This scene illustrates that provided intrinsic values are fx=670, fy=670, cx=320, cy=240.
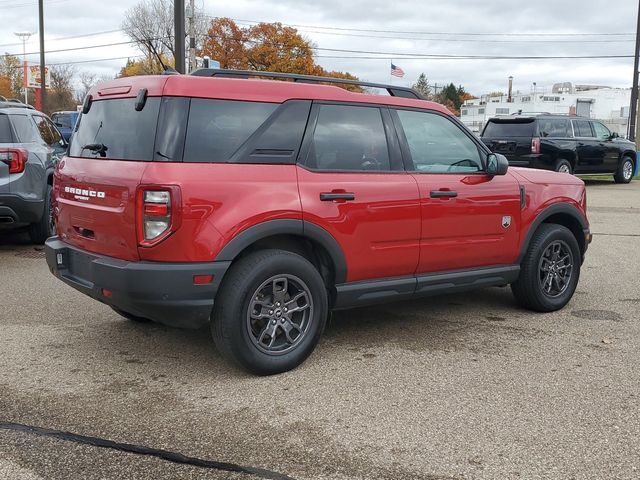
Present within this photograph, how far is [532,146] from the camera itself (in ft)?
55.3

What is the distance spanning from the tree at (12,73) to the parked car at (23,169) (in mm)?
79175

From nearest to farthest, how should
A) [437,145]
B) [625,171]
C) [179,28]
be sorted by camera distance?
[437,145], [179,28], [625,171]

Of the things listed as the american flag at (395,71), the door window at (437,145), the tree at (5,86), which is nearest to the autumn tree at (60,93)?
the tree at (5,86)

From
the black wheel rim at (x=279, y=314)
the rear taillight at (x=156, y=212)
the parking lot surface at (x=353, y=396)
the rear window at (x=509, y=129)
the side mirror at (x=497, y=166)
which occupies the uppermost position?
the rear window at (x=509, y=129)

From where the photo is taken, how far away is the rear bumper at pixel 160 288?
3756 millimetres

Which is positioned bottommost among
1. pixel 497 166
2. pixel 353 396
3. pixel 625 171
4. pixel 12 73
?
pixel 353 396

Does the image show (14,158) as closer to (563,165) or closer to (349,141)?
(349,141)

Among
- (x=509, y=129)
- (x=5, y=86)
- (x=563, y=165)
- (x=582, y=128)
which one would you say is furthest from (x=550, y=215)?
(x=5, y=86)

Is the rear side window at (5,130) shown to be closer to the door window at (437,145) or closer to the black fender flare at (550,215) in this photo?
the door window at (437,145)

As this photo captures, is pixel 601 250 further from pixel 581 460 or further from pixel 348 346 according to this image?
pixel 581 460

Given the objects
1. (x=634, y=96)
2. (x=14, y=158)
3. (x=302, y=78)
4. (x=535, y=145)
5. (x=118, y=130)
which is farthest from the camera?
(x=634, y=96)

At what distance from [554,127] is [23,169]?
13713 mm

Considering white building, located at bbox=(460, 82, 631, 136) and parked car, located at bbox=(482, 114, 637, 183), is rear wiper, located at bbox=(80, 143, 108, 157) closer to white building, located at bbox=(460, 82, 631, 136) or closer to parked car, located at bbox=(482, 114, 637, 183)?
parked car, located at bbox=(482, 114, 637, 183)

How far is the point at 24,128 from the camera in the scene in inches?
321
